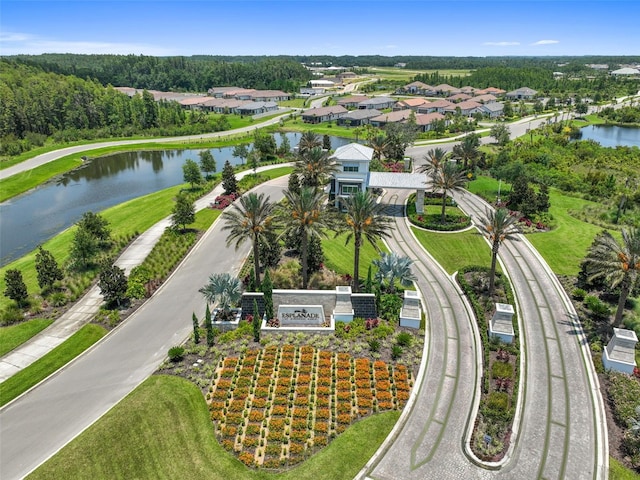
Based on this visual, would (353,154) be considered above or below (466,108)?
below

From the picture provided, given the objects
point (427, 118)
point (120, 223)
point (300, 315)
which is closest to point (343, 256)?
point (300, 315)

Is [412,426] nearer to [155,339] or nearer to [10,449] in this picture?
[155,339]

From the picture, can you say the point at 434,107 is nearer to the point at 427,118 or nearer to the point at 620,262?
the point at 427,118

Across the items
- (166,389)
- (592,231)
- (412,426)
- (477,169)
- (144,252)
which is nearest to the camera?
(412,426)

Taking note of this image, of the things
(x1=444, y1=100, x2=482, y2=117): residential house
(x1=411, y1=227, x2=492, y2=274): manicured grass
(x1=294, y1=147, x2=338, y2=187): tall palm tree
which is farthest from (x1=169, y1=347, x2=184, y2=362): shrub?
(x1=444, y1=100, x2=482, y2=117): residential house

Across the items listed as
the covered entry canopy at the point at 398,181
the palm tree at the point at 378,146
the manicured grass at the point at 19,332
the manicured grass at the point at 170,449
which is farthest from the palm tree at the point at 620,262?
the palm tree at the point at 378,146

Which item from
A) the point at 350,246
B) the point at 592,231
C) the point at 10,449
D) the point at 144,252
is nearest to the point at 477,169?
the point at 592,231

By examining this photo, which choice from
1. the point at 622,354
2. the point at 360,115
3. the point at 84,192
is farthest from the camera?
the point at 360,115
